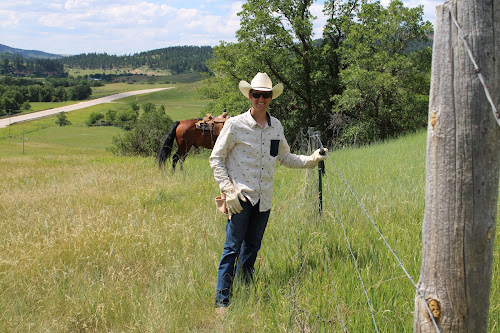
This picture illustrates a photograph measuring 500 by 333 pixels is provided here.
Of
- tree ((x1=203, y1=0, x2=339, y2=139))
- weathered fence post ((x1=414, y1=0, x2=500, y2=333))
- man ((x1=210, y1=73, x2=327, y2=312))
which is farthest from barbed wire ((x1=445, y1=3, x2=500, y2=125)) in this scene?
tree ((x1=203, y1=0, x2=339, y2=139))

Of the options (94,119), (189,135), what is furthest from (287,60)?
(94,119)

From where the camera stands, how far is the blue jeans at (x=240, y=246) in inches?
121

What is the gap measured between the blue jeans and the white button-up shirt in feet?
0.38

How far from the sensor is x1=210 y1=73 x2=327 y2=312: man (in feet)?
10.2

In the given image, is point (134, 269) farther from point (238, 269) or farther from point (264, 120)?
point (264, 120)

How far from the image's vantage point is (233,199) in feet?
9.87

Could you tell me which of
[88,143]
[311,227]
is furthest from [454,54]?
[88,143]

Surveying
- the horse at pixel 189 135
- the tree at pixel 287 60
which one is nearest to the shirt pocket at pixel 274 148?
the horse at pixel 189 135

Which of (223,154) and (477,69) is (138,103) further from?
(477,69)

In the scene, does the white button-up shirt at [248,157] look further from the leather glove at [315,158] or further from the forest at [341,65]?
the forest at [341,65]

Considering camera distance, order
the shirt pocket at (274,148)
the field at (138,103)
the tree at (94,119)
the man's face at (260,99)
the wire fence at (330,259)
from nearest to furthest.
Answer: the wire fence at (330,259) < the man's face at (260,99) < the shirt pocket at (274,148) < the field at (138,103) < the tree at (94,119)

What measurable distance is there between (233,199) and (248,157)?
1.24 ft

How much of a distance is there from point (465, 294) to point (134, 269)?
120 inches

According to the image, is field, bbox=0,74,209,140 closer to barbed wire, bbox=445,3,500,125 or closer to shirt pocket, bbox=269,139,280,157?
shirt pocket, bbox=269,139,280,157
